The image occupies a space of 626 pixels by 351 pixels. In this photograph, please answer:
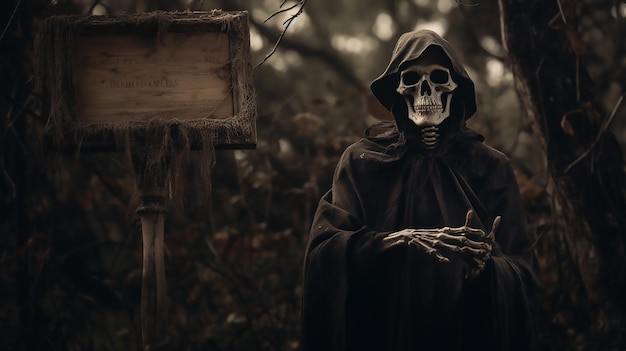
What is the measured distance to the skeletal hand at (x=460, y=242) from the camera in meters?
5.70

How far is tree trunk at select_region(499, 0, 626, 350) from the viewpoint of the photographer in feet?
25.6

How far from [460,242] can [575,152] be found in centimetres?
243

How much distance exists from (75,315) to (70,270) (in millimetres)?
582

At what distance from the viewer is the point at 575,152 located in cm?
787

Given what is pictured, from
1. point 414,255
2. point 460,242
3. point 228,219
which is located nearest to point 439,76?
point 414,255

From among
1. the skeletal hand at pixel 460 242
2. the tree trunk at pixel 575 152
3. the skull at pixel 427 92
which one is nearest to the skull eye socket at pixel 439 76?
the skull at pixel 427 92

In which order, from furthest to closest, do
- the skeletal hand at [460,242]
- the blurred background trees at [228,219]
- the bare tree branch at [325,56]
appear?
1. the bare tree branch at [325,56]
2. the blurred background trees at [228,219]
3. the skeletal hand at [460,242]

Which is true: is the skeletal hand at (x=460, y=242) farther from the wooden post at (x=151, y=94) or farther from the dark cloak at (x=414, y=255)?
the wooden post at (x=151, y=94)

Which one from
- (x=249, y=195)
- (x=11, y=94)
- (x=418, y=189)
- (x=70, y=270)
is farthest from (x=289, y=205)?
(x=418, y=189)

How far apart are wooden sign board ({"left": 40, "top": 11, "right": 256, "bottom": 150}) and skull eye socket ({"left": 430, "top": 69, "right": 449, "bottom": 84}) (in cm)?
93

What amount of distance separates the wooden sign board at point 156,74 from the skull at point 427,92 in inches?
31.6

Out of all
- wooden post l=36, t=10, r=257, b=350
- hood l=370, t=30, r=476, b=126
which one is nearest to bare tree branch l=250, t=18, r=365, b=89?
hood l=370, t=30, r=476, b=126

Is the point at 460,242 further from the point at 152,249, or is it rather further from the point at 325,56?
the point at 325,56

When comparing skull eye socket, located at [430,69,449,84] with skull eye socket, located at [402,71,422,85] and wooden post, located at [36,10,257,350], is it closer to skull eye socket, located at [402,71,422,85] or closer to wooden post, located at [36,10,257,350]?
skull eye socket, located at [402,71,422,85]
